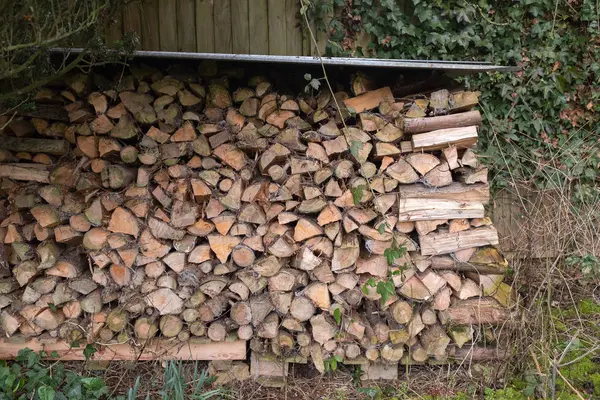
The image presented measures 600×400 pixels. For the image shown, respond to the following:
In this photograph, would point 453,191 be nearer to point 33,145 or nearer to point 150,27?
point 33,145

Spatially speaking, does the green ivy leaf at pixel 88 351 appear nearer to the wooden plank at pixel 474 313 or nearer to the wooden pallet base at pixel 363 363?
the wooden pallet base at pixel 363 363

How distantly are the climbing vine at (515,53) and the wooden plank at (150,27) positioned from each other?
1196mm

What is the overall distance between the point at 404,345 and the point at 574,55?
2.62 meters

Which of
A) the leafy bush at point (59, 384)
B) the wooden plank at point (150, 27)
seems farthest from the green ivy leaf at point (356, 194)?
the wooden plank at point (150, 27)

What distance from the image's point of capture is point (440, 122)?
2516 millimetres

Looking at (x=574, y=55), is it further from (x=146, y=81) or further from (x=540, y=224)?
(x=146, y=81)

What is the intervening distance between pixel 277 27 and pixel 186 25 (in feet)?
2.29

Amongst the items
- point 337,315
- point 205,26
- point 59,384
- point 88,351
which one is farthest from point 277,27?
point 59,384

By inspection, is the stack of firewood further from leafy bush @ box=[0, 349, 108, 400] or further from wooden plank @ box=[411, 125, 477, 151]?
leafy bush @ box=[0, 349, 108, 400]

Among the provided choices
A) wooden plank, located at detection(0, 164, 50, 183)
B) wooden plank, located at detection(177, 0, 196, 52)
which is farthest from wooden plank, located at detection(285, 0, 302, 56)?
wooden plank, located at detection(0, 164, 50, 183)

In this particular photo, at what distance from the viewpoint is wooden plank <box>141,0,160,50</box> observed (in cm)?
351

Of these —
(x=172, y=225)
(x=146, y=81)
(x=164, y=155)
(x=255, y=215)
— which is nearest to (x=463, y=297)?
(x=255, y=215)

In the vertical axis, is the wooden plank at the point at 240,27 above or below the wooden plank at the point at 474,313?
above

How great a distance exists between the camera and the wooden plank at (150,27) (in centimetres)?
351
